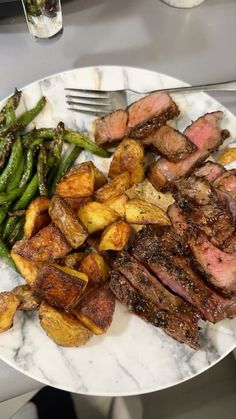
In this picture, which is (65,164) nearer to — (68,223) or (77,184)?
(77,184)

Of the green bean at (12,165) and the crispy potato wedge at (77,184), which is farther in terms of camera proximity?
the green bean at (12,165)

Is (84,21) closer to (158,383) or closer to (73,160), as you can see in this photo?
(73,160)

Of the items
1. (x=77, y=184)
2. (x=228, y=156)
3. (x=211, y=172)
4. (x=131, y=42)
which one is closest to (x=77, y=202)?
(x=77, y=184)

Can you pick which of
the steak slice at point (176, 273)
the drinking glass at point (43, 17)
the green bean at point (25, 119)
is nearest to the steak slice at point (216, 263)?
the steak slice at point (176, 273)

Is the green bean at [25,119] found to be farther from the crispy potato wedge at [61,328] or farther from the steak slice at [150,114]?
the crispy potato wedge at [61,328]

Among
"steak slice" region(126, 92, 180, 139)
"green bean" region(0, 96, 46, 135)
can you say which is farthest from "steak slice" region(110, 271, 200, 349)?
"green bean" region(0, 96, 46, 135)

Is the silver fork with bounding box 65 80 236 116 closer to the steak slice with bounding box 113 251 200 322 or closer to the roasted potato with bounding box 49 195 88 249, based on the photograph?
the roasted potato with bounding box 49 195 88 249

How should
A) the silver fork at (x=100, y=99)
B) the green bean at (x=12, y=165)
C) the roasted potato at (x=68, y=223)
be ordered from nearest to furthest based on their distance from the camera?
the roasted potato at (x=68, y=223) → the green bean at (x=12, y=165) → the silver fork at (x=100, y=99)
